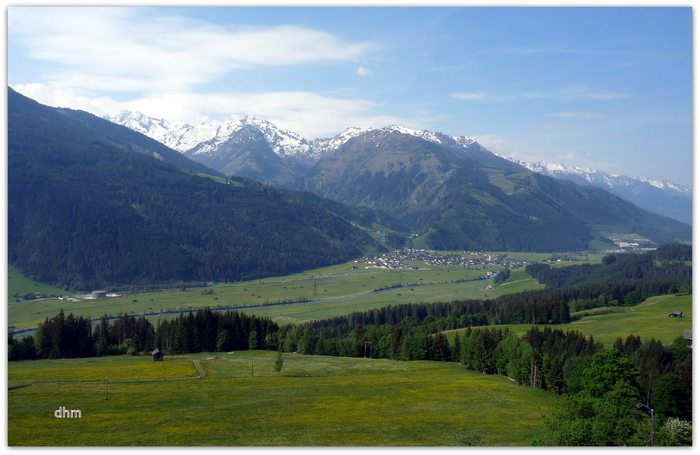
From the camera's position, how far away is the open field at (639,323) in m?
75.7

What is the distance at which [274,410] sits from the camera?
34.8 m

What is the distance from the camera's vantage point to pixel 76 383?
127ft

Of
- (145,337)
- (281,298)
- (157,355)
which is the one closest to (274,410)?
(157,355)

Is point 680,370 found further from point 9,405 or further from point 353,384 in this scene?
point 9,405

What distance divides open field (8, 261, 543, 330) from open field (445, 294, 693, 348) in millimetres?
51937

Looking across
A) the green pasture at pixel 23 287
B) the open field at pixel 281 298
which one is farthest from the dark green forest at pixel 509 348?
the green pasture at pixel 23 287

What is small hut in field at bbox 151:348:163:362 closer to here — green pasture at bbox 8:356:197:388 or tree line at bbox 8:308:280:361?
green pasture at bbox 8:356:197:388

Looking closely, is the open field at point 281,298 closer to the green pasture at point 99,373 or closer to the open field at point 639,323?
the open field at point 639,323

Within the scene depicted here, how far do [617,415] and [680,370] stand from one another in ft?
48.2

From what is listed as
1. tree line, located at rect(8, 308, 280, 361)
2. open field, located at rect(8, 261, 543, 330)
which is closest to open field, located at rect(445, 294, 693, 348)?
tree line, located at rect(8, 308, 280, 361)

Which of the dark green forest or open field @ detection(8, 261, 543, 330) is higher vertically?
the dark green forest

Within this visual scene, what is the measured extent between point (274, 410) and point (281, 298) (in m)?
127

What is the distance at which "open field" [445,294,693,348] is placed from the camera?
75688 mm

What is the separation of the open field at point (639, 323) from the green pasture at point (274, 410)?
37.2m
